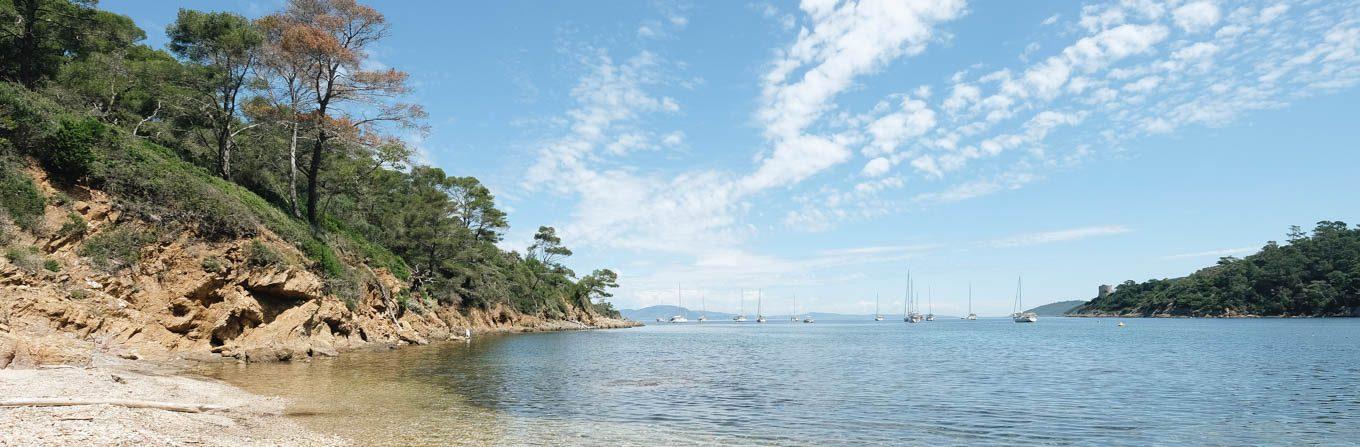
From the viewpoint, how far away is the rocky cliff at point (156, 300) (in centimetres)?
1916

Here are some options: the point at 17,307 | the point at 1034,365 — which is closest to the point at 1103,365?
the point at 1034,365

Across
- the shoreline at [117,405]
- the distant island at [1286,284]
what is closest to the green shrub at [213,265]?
the shoreline at [117,405]

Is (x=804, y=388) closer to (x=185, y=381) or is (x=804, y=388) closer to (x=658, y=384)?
(x=658, y=384)

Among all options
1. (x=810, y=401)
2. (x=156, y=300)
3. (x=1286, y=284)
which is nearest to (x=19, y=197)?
(x=156, y=300)

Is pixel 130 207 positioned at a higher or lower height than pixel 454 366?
higher

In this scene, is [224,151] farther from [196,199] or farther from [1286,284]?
[1286,284]

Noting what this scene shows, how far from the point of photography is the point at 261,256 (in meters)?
28.2

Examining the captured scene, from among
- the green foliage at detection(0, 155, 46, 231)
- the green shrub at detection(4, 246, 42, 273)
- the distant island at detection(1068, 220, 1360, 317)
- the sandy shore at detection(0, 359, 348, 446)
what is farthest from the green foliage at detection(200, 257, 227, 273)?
the distant island at detection(1068, 220, 1360, 317)

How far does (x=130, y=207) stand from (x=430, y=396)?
1685cm

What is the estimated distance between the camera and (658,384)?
23719 mm

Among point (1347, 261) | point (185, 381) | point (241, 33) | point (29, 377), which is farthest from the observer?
point (1347, 261)

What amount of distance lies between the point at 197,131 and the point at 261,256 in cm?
1800

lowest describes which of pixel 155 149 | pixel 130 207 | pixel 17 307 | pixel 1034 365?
pixel 1034 365

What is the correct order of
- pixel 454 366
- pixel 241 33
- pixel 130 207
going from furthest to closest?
pixel 241 33 < pixel 454 366 < pixel 130 207
